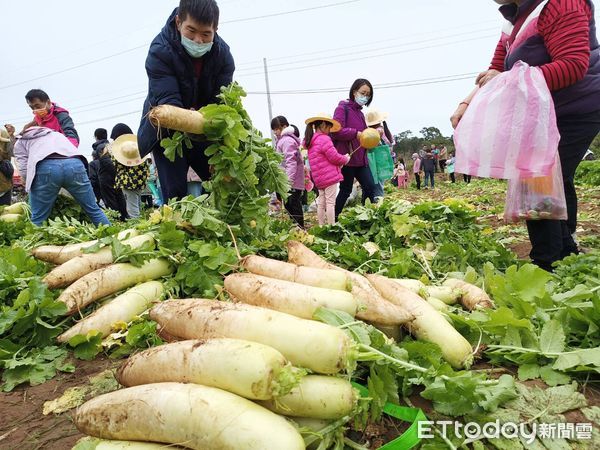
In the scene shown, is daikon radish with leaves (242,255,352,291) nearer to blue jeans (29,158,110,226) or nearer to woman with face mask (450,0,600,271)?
woman with face mask (450,0,600,271)

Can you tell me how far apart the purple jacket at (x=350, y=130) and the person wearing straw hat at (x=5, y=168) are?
4.26 metres

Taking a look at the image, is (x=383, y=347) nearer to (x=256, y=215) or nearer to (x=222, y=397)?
(x=222, y=397)

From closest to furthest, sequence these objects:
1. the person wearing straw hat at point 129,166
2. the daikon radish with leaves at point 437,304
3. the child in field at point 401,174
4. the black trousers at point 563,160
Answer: the daikon radish with leaves at point 437,304
the black trousers at point 563,160
the person wearing straw hat at point 129,166
the child in field at point 401,174

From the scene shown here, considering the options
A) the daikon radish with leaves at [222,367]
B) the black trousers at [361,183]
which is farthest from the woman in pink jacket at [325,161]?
the daikon radish with leaves at [222,367]

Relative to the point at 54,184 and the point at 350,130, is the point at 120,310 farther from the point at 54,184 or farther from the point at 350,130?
the point at 350,130

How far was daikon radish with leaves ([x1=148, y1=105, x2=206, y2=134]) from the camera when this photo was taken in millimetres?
2357

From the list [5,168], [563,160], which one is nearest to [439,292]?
[563,160]

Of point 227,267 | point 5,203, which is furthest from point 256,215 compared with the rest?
point 5,203

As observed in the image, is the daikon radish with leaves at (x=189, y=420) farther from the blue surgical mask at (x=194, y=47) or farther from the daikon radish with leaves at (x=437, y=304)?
the blue surgical mask at (x=194, y=47)

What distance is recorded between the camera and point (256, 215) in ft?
9.18

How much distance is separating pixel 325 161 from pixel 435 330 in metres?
4.12

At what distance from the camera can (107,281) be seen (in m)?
2.30

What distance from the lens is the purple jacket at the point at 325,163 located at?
18.0ft

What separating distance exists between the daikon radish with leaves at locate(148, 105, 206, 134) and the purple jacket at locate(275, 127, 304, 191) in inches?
150
